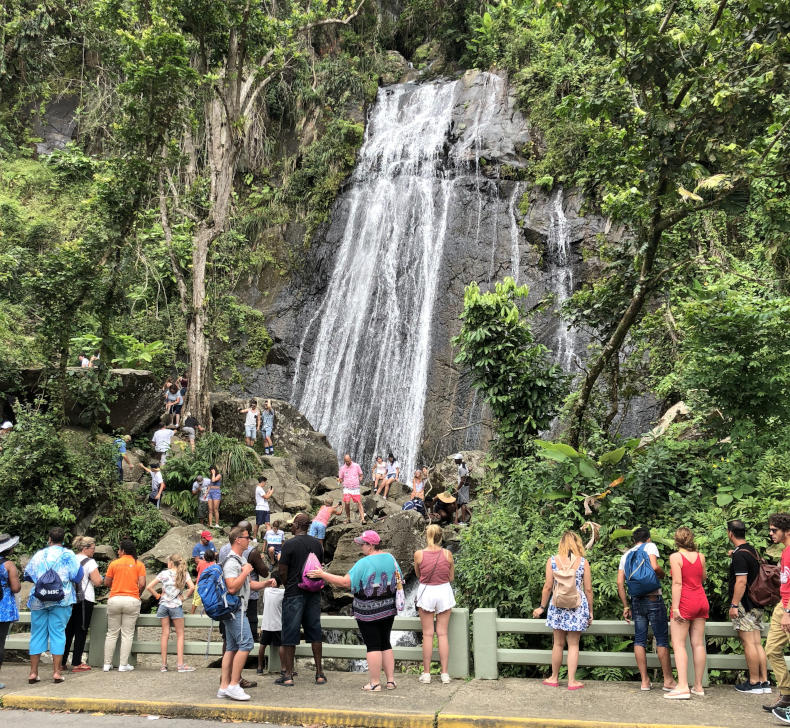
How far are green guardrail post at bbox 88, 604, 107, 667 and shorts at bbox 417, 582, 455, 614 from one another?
3936 millimetres

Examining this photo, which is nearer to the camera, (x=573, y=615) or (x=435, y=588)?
(x=573, y=615)

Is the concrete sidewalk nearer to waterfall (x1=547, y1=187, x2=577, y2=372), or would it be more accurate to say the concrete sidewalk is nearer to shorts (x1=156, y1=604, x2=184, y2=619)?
shorts (x1=156, y1=604, x2=184, y2=619)

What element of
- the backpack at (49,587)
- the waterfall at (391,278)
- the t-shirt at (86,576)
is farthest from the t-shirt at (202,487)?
the backpack at (49,587)

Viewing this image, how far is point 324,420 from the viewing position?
908 inches

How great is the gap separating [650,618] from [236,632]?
151 inches

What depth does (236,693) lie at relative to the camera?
6273 millimetres

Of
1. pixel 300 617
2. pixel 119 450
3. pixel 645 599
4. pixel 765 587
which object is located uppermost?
pixel 119 450

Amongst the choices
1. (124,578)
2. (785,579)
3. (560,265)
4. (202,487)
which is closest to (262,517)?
(202,487)

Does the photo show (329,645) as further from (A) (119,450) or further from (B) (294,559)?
(A) (119,450)

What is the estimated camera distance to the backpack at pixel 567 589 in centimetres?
634

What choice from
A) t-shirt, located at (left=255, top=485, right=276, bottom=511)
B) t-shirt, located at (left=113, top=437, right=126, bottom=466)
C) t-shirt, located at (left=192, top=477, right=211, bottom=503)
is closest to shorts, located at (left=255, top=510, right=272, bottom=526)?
t-shirt, located at (left=255, top=485, right=276, bottom=511)

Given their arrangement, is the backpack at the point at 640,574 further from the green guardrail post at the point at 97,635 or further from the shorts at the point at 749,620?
the green guardrail post at the point at 97,635

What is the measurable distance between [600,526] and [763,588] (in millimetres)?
2992

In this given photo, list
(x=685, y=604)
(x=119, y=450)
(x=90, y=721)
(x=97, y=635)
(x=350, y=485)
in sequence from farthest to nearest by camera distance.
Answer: (x=119, y=450)
(x=350, y=485)
(x=97, y=635)
(x=90, y=721)
(x=685, y=604)
